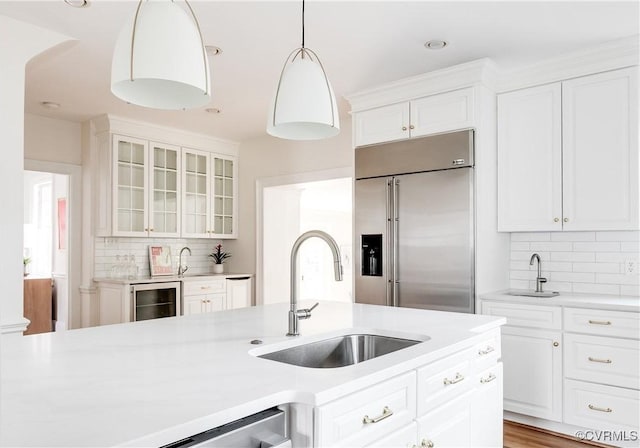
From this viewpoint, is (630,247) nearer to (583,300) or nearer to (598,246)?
(598,246)

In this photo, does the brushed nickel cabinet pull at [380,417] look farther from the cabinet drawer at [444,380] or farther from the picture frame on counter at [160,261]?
the picture frame on counter at [160,261]

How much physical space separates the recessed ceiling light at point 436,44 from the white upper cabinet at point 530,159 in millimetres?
784

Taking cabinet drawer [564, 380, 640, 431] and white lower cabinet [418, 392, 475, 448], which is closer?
white lower cabinet [418, 392, 475, 448]

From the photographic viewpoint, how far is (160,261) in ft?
18.1

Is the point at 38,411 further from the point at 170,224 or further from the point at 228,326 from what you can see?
the point at 170,224

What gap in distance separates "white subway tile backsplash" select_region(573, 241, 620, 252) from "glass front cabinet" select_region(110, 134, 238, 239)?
151 inches

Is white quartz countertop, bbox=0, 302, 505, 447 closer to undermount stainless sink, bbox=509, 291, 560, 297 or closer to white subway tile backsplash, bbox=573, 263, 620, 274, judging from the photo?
undermount stainless sink, bbox=509, 291, 560, 297

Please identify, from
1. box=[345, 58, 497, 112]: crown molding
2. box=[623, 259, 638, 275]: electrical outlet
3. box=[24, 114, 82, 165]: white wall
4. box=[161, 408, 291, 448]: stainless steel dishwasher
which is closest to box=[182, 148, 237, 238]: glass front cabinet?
box=[24, 114, 82, 165]: white wall

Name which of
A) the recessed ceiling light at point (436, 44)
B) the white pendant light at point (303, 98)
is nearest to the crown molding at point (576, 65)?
the recessed ceiling light at point (436, 44)

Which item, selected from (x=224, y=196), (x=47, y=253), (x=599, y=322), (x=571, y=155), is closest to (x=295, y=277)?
(x=599, y=322)

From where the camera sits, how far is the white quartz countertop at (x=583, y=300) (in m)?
2.99

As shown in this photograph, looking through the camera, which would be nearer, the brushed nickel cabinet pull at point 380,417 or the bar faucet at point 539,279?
the brushed nickel cabinet pull at point 380,417

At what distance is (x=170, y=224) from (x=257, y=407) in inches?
181

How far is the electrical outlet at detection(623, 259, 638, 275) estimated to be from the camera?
135 inches
